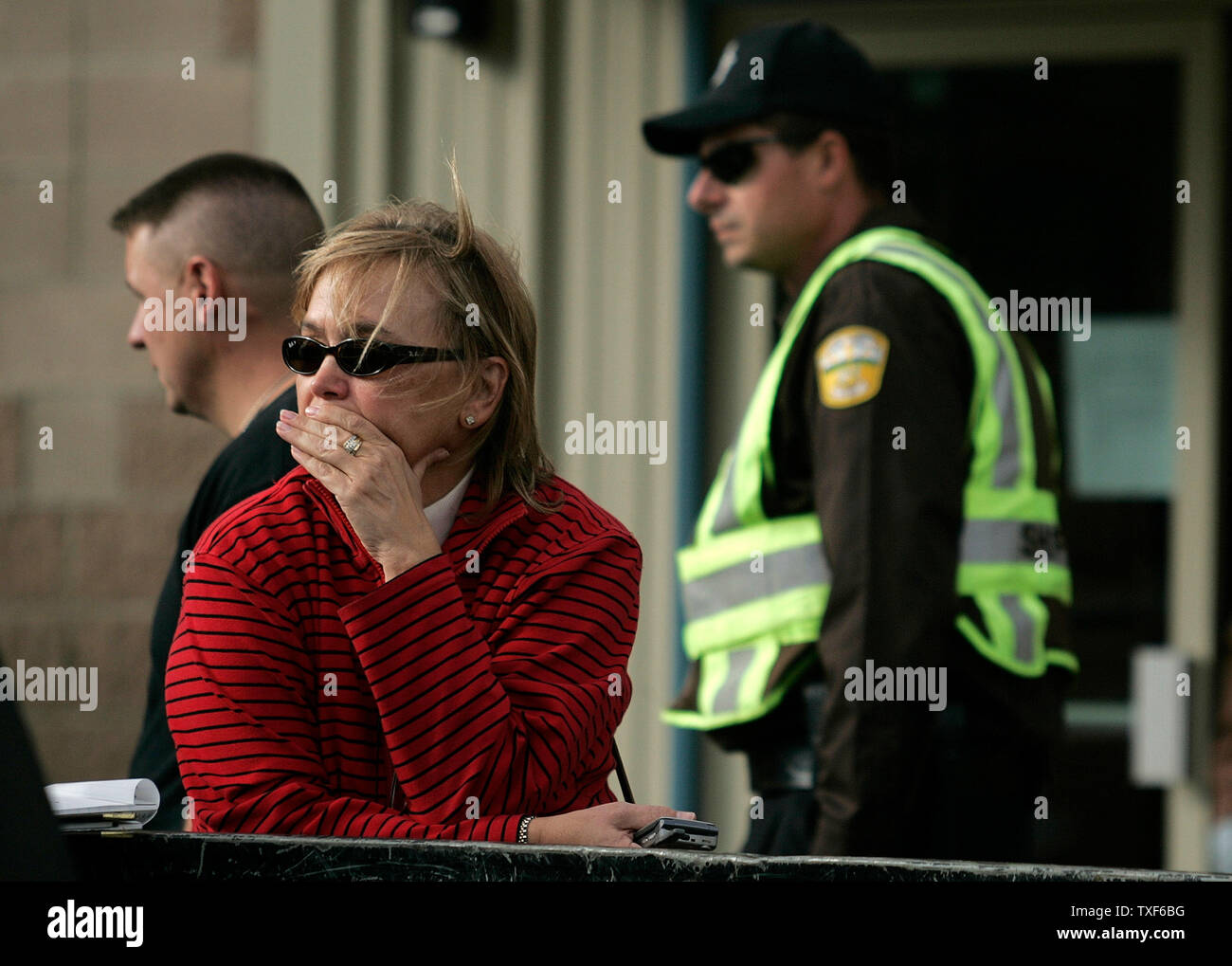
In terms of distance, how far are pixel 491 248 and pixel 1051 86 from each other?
2.85 m

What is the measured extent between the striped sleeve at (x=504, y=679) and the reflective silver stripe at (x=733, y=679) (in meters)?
0.97

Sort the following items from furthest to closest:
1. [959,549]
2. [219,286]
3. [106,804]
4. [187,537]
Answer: [959,549] → [219,286] → [187,537] → [106,804]

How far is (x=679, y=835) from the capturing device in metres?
1.34

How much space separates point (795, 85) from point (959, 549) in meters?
0.95

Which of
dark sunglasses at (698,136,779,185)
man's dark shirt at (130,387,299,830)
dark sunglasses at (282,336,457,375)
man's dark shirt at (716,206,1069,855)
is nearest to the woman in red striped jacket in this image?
dark sunglasses at (282,336,457,375)

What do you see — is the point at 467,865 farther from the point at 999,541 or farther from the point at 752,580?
the point at 999,541

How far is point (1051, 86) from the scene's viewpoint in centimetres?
402

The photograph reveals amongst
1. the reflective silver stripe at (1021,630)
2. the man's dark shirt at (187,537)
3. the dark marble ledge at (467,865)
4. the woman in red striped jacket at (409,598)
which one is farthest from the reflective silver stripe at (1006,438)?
the dark marble ledge at (467,865)

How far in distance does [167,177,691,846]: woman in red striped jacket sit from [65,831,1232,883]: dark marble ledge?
0.19 meters

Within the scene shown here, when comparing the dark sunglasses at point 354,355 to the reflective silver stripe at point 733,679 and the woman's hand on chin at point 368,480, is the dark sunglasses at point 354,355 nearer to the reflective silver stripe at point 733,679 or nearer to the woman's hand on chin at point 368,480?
the woman's hand on chin at point 368,480

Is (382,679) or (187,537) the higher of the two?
(187,537)

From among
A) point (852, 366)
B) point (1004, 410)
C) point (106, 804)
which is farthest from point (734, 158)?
point (106, 804)

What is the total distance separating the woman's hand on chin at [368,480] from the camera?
1474mm
